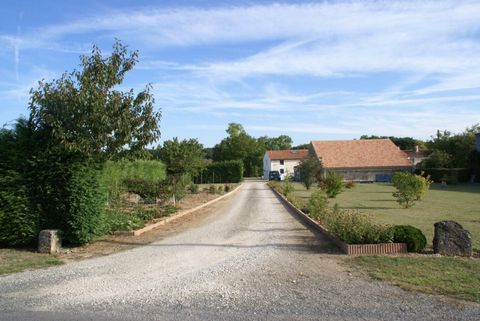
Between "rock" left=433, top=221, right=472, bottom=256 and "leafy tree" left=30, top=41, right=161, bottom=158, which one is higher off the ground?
"leafy tree" left=30, top=41, right=161, bottom=158

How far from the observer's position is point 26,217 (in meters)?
10.9

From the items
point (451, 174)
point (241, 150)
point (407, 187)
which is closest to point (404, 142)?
point (241, 150)

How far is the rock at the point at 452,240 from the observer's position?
9477 mm

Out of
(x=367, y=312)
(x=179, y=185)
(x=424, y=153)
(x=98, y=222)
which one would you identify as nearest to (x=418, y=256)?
(x=367, y=312)

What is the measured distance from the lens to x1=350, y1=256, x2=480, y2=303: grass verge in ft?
22.5

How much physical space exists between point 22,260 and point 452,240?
355 inches

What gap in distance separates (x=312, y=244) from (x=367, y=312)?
543cm

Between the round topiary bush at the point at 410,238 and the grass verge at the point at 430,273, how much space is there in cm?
58

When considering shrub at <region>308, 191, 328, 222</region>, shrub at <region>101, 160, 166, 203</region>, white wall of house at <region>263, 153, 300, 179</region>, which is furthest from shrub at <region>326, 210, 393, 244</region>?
white wall of house at <region>263, 153, 300, 179</region>

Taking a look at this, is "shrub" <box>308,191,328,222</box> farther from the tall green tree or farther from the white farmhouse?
the white farmhouse

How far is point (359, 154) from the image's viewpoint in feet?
240

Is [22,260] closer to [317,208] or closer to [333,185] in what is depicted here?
[317,208]

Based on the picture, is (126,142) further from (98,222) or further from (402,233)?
(402,233)

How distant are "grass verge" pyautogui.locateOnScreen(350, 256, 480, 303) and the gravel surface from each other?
1.20ft
